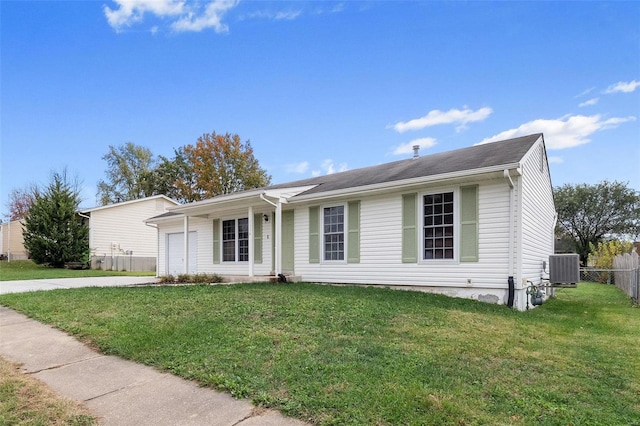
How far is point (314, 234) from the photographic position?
11.3 metres

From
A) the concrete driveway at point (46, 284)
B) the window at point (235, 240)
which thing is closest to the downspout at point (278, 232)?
the window at point (235, 240)

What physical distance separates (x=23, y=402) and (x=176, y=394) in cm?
123

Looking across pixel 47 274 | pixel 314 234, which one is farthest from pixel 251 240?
pixel 47 274

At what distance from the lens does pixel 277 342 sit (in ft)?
15.2

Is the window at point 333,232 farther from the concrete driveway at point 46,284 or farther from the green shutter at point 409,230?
the concrete driveway at point 46,284

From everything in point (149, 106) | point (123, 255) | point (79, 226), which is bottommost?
point (123, 255)

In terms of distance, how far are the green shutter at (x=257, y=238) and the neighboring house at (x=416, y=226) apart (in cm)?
3

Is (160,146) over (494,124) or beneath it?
over

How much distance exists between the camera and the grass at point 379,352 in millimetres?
3014

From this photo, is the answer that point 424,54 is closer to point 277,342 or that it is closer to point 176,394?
point 277,342

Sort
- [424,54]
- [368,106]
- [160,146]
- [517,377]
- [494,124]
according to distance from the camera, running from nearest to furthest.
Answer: [517,377]
[424,54]
[368,106]
[494,124]
[160,146]

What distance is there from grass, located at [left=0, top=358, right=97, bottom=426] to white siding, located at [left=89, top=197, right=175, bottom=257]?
2250 centimetres

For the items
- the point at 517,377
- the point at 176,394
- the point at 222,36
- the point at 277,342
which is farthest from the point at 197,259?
the point at 517,377

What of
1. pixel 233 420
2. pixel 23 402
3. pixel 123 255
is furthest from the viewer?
pixel 123 255
